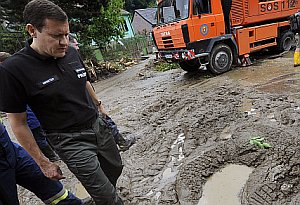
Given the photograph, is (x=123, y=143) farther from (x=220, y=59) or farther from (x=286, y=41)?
(x=286, y=41)

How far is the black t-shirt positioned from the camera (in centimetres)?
161

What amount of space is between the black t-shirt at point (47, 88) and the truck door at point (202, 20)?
5.72m

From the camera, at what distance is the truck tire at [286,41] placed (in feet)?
29.8

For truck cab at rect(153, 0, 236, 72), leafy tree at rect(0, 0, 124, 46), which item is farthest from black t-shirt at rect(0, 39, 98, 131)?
leafy tree at rect(0, 0, 124, 46)

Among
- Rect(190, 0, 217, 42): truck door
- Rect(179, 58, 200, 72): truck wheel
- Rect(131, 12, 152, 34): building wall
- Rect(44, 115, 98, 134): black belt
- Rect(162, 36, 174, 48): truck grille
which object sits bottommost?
Rect(179, 58, 200, 72): truck wheel

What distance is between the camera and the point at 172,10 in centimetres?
757

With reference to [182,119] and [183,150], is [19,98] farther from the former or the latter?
[182,119]

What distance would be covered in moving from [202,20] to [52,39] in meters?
6.20

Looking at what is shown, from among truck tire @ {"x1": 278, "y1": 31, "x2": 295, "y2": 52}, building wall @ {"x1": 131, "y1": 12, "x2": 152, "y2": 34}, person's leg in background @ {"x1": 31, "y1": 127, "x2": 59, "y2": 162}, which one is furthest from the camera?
building wall @ {"x1": 131, "y1": 12, "x2": 152, "y2": 34}

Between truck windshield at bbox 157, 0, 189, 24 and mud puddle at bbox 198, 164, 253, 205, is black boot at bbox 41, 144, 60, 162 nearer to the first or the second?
mud puddle at bbox 198, 164, 253, 205

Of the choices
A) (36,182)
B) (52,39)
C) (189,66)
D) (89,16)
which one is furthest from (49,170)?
(89,16)

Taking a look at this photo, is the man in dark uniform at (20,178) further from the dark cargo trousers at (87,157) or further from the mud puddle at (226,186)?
the mud puddle at (226,186)

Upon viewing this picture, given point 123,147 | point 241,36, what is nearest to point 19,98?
point 123,147

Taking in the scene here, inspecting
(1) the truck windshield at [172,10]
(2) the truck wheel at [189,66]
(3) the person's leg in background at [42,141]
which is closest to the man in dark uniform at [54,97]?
(3) the person's leg in background at [42,141]
